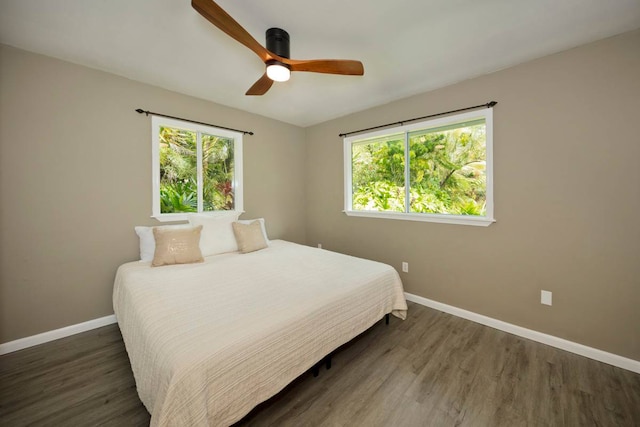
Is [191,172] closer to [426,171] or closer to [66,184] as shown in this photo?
[66,184]

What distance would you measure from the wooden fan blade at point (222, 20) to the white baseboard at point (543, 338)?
3.03 meters

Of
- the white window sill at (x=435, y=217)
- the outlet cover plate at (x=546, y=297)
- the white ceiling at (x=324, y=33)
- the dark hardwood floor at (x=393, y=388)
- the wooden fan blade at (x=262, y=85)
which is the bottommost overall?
the dark hardwood floor at (x=393, y=388)

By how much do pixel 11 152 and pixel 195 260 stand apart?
1698mm

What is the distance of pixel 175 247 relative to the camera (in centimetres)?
247

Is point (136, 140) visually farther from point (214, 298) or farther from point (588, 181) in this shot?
point (588, 181)

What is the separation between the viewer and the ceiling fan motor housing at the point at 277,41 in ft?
5.93

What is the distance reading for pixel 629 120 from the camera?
6.05 feet

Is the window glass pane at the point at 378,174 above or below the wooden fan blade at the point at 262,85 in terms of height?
below

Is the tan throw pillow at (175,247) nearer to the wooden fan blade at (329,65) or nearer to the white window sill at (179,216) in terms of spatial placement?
the white window sill at (179,216)

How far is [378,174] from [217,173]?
2257 mm

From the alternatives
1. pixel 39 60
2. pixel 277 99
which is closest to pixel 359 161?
pixel 277 99

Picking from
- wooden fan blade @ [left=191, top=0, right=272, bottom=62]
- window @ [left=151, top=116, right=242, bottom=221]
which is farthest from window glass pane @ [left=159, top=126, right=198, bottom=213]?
wooden fan blade @ [left=191, top=0, right=272, bottom=62]

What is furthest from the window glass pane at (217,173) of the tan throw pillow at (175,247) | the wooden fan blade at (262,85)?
the wooden fan blade at (262,85)

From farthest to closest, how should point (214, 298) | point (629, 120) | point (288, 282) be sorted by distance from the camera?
point (288, 282)
point (629, 120)
point (214, 298)
